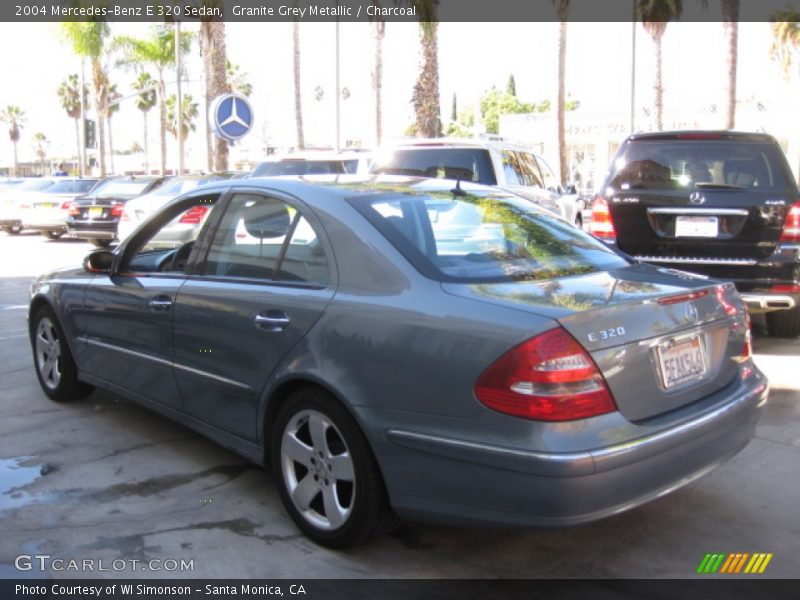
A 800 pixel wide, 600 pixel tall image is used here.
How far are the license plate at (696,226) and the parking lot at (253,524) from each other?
2.09m

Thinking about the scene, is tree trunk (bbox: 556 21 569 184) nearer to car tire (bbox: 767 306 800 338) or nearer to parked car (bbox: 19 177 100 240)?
parked car (bbox: 19 177 100 240)

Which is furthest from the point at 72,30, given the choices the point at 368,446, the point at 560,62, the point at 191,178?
the point at 368,446

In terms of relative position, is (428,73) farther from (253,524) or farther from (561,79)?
(253,524)

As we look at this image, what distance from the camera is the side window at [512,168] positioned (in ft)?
34.1

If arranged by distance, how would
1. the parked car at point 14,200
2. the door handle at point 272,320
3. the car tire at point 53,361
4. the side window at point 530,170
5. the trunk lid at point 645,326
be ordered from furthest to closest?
the parked car at point 14,200 → the side window at point 530,170 → the car tire at point 53,361 → the door handle at point 272,320 → the trunk lid at point 645,326

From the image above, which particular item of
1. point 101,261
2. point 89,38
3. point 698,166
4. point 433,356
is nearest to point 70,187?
point 89,38

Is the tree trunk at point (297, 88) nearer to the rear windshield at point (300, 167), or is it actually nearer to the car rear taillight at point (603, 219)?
the rear windshield at point (300, 167)

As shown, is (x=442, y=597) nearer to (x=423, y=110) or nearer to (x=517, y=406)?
(x=517, y=406)

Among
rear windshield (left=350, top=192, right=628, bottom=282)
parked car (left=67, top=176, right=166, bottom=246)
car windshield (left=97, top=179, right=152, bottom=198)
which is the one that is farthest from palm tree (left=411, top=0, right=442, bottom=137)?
rear windshield (left=350, top=192, right=628, bottom=282)

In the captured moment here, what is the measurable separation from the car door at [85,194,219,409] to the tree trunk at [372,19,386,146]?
25.4m

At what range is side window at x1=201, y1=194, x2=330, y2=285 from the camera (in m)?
3.73

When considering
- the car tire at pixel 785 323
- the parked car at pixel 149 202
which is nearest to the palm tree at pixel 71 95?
the parked car at pixel 149 202

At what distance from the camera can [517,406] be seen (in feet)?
9.42

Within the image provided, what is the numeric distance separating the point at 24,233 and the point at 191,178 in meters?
12.0
